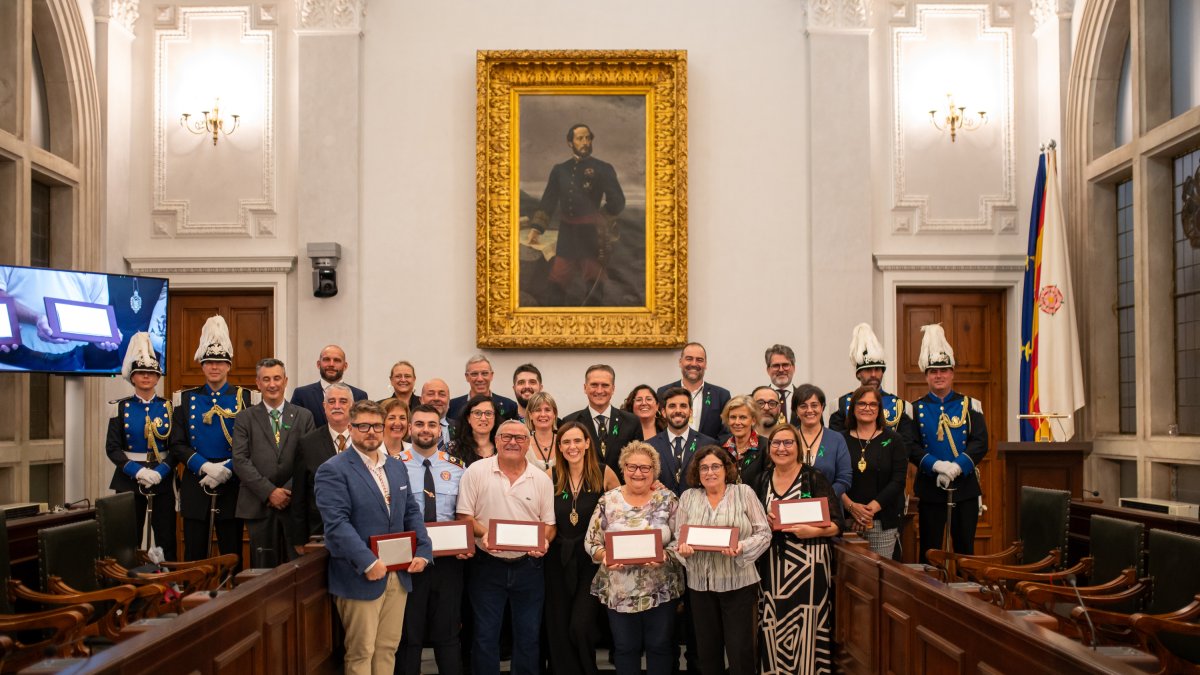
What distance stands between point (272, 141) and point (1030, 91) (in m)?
5.96

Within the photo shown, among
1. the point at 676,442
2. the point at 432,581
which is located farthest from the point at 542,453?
the point at 432,581

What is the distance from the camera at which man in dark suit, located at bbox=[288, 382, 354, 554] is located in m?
5.59

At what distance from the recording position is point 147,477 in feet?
20.1

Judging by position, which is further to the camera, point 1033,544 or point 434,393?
point 434,393

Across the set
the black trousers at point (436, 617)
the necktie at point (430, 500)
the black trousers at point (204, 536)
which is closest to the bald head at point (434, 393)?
the necktie at point (430, 500)

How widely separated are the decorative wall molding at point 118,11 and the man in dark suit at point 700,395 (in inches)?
203

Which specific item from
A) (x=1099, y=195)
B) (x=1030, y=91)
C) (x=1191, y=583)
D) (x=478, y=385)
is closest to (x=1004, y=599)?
(x=1191, y=583)

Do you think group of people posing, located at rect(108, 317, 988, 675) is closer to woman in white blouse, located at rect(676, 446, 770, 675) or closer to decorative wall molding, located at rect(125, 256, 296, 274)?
woman in white blouse, located at rect(676, 446, 770, 675)

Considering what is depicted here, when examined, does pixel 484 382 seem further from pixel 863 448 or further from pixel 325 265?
pixel 863 448

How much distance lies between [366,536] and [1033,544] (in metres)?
3.46

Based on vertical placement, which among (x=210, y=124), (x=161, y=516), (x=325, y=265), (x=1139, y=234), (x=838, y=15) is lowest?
(x=161, y=516)

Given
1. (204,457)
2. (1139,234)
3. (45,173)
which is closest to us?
(204,457)

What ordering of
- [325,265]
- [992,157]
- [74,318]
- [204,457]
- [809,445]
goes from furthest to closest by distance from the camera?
[992,157] < [325,265] < [74,318] < [204,457] < [809,445]

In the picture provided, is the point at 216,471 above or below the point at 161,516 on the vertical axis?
above
